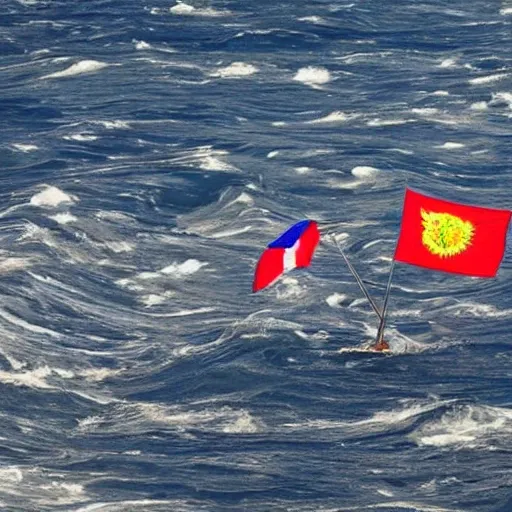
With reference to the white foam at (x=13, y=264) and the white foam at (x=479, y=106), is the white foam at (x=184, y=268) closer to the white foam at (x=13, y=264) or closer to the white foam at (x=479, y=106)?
the white foam at (x=13, y=264)

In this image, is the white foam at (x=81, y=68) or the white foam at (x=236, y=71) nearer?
the white foam at (x=81, y=68)

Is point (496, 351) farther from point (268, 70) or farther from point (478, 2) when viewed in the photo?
point (478, 2)

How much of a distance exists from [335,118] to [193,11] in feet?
82.2

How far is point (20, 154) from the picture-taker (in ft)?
336

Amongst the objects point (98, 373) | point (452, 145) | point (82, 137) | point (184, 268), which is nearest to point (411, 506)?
point (98, 373)

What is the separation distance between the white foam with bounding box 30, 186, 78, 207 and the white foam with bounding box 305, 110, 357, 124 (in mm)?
17877

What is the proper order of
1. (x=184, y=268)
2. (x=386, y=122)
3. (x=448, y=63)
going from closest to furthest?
(x=184, y=268)
(x=386, y=122)
(x=448, y=63)

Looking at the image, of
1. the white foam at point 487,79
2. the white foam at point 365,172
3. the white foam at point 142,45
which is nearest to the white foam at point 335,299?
the white foam at point 365,172

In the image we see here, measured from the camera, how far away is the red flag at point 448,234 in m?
70.8

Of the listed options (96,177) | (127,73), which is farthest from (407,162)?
(127,73)

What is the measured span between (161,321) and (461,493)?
783 inches

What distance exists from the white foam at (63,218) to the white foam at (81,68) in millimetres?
27156

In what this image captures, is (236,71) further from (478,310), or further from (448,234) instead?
(448,234)

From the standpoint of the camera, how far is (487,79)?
117 metres
